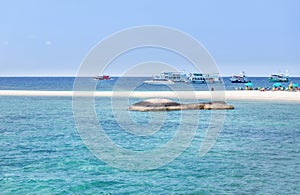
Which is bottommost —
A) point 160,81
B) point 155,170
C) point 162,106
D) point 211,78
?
point 155,170

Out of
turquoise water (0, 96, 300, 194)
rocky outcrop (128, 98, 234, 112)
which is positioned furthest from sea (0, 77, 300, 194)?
rocky outcrop (128, 98, 234, 112)

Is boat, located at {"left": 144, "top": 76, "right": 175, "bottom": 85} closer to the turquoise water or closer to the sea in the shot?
the sea

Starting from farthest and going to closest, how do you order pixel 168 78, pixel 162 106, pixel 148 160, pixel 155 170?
pixel 168 78, pixel 162 106, pixel 148 160, pixel 155 170

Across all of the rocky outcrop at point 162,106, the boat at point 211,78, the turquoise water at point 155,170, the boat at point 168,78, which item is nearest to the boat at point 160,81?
the boat at point 168,78

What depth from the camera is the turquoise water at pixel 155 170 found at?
16906mm

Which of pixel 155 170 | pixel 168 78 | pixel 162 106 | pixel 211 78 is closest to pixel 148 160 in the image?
pixel 155 170

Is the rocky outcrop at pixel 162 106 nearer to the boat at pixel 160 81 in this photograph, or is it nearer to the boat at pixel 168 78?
the boat at pixel 168 78

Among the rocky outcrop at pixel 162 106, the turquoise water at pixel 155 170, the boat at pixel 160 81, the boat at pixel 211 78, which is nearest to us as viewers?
the turquoise water at pixel 155 170

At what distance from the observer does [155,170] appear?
20.1 metres

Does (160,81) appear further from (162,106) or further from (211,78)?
(162,106)

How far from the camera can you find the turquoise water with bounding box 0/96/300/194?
16906 mm

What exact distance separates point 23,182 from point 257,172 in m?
11.5

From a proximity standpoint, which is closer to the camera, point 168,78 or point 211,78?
point 211,78

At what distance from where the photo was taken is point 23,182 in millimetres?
17609
